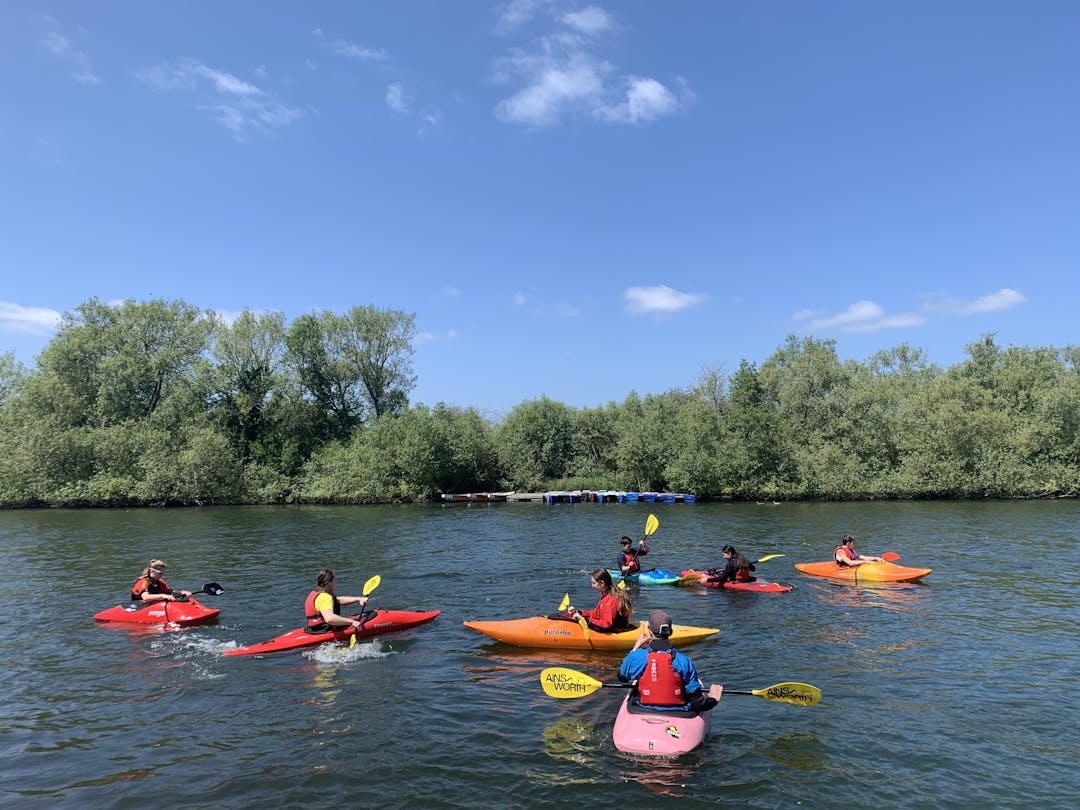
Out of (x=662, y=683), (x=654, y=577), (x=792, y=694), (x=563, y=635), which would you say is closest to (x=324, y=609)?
(x=563, y=635)

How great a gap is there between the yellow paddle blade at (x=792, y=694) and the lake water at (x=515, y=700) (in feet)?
1.01

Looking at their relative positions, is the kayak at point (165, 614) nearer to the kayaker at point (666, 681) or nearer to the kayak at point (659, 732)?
the kayak at point (659, 732)

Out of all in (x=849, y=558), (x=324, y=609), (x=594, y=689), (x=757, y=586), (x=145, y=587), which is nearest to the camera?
(x=594, y=689)

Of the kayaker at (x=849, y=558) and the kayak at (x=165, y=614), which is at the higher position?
the kayaker at (x=849, y=558)

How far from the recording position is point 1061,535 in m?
25.4

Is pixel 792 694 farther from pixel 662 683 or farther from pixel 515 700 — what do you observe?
pixel 515 700

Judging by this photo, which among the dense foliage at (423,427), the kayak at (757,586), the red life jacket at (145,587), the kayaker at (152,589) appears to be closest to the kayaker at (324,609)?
the kayaker at (152,589)

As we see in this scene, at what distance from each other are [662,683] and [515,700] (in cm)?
256

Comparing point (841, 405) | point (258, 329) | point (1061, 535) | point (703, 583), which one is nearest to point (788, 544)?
point (703, 583)

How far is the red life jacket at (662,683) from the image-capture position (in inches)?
319

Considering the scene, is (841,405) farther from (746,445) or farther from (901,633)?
(901,633)

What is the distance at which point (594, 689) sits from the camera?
29.6ft

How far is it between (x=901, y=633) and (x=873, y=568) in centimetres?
521

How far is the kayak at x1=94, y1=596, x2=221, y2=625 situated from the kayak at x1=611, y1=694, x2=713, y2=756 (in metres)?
9.75
